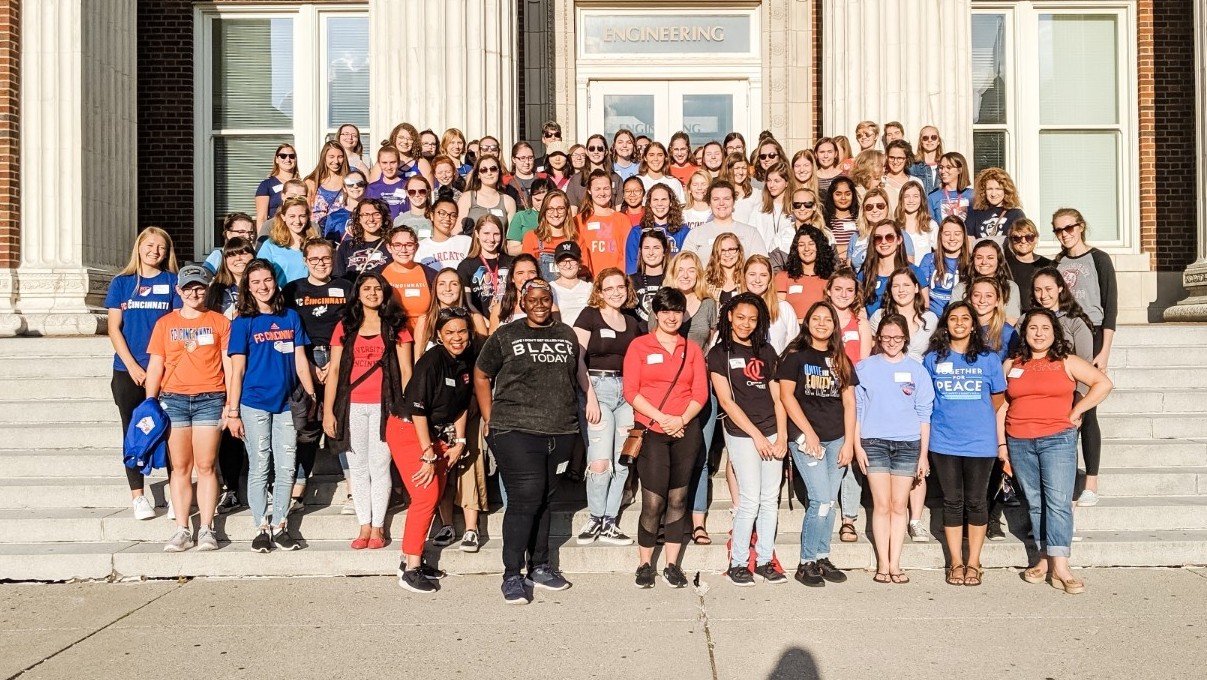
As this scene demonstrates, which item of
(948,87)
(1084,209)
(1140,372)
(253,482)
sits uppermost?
(948,87)

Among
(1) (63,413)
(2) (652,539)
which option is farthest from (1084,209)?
(1) (63,413)

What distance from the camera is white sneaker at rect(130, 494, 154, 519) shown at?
22.9 feet

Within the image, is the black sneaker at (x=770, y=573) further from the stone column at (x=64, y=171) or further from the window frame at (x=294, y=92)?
the window frame at (x=294, y=92)

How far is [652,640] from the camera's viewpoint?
515cm

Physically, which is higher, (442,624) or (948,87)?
(948,87)

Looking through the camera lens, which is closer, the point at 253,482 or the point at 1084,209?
the point at 253,482

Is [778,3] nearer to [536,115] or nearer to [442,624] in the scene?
[536,115]

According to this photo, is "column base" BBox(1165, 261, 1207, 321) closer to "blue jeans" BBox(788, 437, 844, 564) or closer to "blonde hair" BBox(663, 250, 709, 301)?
"blue jeans" BBox(788, 437, 844, 564)

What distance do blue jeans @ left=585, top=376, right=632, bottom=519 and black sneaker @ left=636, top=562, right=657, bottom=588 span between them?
66 cm

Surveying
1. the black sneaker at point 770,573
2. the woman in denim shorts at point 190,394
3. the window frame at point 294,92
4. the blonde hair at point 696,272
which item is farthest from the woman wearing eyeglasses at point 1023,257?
the window frame at point 294,92

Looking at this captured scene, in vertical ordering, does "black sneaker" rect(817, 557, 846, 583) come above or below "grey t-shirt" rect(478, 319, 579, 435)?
below

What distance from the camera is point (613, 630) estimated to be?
531 cm

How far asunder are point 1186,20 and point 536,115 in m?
8.86

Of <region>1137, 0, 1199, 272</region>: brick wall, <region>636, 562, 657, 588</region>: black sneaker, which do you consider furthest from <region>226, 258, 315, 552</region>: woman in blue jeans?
<region>1137, 0, 1199, 272</region>: brick wall
